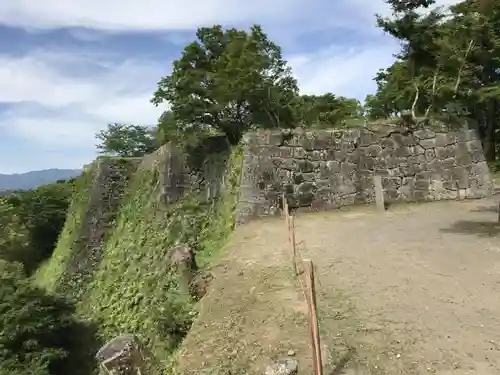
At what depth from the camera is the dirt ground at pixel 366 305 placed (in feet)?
11.4

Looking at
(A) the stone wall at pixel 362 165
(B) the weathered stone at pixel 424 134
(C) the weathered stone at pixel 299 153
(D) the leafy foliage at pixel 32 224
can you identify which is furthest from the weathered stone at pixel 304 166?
(D) the leafy foliage at pixel 32 224

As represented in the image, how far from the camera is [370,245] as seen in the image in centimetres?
696

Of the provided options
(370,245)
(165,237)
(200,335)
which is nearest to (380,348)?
(200,335)

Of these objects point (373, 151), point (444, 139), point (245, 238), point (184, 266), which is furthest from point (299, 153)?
point (184, 266)

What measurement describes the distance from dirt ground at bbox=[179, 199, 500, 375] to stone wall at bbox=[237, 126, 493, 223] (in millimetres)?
2702

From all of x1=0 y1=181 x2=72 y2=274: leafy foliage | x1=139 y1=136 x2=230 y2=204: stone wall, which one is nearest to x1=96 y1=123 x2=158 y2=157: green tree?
x1=0 y1=181 x2=72 y2=274: leafy foliage

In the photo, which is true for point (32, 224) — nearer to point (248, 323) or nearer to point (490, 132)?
point (490, 132)

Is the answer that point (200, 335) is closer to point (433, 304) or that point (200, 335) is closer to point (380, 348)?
point (380, 348)

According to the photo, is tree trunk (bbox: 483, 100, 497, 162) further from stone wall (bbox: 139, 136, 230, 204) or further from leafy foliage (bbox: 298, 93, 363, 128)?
stone wall (bbox: 139, 136, 230, 204)

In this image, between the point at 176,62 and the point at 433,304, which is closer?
the point at 433,304

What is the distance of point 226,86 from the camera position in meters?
11.1

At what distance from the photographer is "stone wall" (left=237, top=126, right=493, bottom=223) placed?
10430mm

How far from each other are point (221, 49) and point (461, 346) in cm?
1060

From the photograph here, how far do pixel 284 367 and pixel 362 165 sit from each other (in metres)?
8.02
